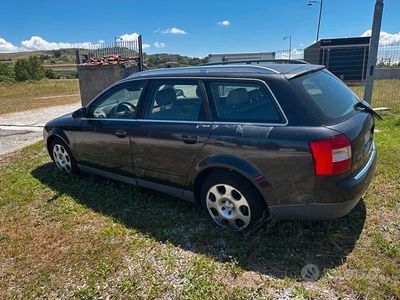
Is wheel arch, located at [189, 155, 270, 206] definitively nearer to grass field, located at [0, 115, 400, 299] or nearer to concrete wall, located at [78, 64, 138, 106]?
grass field, located at [0, 115, 400, 299]

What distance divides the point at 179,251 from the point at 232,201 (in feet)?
2.29

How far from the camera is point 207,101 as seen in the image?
3215mm

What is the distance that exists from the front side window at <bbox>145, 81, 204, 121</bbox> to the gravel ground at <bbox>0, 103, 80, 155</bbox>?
5.20 m

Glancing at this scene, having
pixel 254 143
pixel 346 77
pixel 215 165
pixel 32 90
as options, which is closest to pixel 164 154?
pixel 215 165

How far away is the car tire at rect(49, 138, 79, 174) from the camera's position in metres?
4.94

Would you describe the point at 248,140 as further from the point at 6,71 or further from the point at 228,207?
the point at 6,71

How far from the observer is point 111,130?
13.3ft

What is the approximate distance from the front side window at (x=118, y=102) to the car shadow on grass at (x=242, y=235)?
1.09m

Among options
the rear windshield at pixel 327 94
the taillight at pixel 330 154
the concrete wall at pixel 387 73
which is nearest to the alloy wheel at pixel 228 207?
the taillight at pixel 330 154

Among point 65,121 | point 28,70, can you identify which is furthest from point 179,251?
point 28,70

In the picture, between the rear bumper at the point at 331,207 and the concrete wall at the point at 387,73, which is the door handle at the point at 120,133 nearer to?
the rear bumper at the point at 331,207

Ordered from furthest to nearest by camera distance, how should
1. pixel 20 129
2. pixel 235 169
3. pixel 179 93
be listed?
pixel 20 129, pixel 179 93, pixel 235 169

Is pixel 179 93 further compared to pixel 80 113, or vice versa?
pixel 80 113

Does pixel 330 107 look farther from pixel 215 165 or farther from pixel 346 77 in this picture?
pixel 346 77
